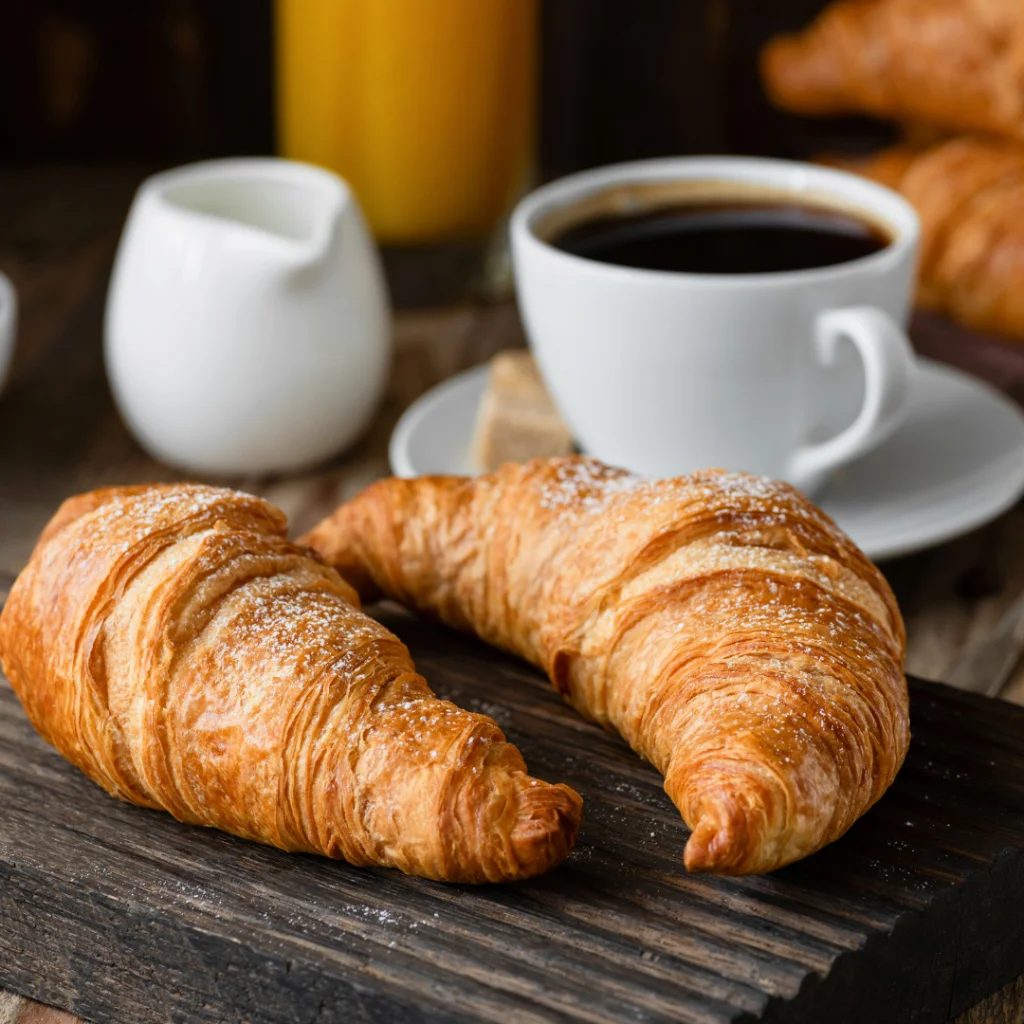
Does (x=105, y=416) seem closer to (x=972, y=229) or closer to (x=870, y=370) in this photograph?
(x=870, y=370)

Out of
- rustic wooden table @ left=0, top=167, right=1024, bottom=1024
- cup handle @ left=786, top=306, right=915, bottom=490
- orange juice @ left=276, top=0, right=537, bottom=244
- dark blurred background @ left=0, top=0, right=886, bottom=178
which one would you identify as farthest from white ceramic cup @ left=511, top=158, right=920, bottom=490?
dark blurred background @ left=0, top=0, right=886, bottom=178

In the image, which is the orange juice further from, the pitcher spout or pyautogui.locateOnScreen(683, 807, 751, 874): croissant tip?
pyautogui.locateOnScreen(683, 807, 751, 874): croissant tip

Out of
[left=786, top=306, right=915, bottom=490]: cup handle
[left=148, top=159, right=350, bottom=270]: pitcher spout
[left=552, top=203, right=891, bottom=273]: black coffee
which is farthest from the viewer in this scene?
[left=148, top=159, right=350, bottom=270]: pitcher spout

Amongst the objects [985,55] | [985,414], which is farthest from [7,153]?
[985,414]

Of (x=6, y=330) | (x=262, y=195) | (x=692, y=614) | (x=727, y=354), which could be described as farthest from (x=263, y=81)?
(x=692, y=614)

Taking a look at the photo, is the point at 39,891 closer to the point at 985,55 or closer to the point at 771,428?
the point at 771,428
